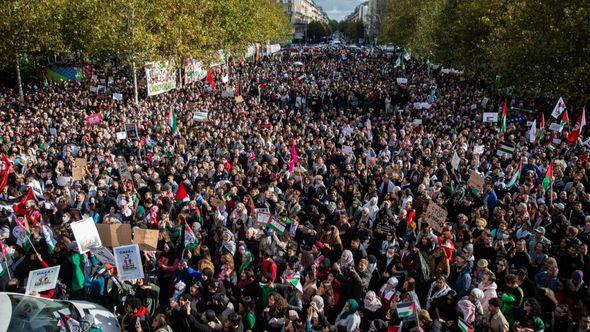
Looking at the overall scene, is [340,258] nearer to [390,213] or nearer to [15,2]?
[390,213]

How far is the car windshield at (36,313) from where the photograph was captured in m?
5.42

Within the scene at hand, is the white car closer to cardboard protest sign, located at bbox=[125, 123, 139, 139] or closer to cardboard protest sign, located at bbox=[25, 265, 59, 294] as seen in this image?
cardboard protest sign, located at bbox=[25, 265, 59, 294]

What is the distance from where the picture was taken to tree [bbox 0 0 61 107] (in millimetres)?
24953

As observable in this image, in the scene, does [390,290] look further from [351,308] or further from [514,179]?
[514,179]

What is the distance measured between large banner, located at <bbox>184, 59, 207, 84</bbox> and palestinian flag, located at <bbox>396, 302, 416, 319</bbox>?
27942 mm

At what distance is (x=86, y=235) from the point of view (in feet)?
25.6

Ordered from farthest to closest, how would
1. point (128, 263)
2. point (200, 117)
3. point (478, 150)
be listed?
1. point (200, 117)
2. point (478, 150)
3. point (128, 263)

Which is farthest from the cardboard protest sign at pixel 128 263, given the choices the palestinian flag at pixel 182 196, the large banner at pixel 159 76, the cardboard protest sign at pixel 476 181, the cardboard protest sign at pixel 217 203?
the large banner at pixel 159 76

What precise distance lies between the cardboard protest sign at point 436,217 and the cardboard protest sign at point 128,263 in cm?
514

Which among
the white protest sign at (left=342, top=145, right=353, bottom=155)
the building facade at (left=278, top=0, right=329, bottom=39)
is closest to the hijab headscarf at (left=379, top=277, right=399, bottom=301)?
the white protest sign at (left=342, top=145, right=353, bottom=155)

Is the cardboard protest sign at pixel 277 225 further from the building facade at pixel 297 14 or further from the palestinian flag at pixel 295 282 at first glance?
the building facade at pixel 297 14

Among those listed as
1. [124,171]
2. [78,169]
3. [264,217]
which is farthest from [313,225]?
[78,169]

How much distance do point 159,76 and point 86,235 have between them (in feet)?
67.3

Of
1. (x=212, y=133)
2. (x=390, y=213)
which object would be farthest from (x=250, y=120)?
(x=390, y=213)
